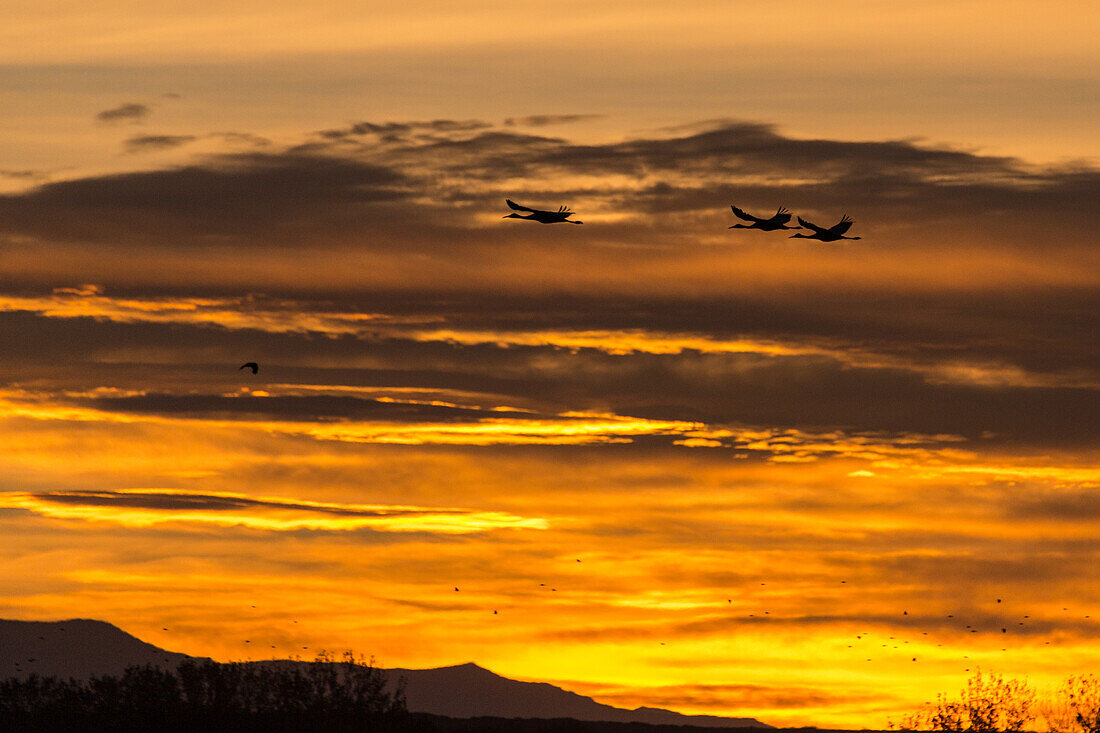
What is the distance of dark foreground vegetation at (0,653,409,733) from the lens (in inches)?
3809

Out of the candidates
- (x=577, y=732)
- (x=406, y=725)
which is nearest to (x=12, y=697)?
(x=406, y=725)

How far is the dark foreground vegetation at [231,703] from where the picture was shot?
317 feet

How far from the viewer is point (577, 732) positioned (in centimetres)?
10781

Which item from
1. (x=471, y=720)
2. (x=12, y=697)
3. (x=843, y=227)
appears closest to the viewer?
(x=843, y=227)

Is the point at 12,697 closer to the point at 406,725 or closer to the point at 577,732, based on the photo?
the point at 406,725

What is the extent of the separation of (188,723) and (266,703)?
428 cm

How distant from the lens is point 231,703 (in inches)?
3846

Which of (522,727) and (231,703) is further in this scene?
(522,727)

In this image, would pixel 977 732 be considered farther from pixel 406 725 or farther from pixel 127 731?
pixel 127 731

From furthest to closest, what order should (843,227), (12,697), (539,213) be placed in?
(12,697)
(843,227)
(539,213)

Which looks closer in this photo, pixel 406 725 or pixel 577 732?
pixel 406 725

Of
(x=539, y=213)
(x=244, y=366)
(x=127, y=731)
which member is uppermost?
(x=539, y=213)

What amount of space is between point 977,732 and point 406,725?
1366 inches

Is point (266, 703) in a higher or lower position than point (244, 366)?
lower
